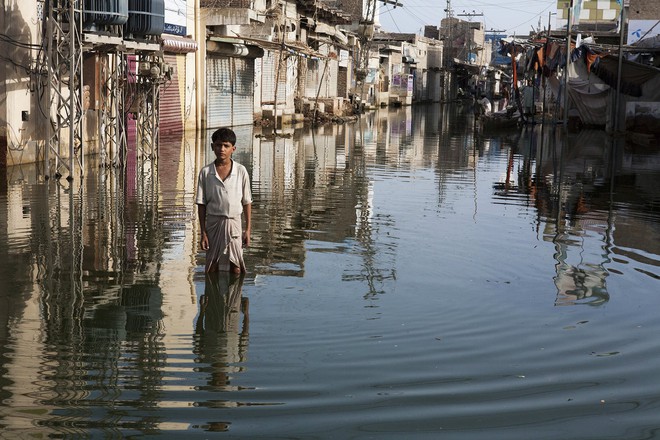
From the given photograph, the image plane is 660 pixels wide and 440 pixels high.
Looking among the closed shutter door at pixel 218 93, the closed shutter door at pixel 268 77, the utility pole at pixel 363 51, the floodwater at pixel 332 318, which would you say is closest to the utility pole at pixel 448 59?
the utility pole at pixel 363 51

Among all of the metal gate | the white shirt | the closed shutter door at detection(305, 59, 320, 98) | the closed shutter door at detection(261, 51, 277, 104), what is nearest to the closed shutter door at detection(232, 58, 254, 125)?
the metal gate

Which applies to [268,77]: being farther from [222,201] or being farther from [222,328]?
[222,328]

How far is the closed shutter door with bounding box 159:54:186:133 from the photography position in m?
29.4

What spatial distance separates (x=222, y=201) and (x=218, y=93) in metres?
27.7

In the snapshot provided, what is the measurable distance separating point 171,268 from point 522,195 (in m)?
9.22

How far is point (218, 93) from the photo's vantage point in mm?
35688

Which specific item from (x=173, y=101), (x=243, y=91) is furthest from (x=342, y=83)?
(x=173, y=101)

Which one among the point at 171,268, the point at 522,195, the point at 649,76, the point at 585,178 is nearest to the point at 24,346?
the point at 171,268

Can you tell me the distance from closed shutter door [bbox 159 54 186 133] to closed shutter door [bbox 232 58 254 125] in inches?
247

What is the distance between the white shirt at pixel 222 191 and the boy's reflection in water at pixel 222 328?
65 centimetres

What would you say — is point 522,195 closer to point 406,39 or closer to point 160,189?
point 160,189

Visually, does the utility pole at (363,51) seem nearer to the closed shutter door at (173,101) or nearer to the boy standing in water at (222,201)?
the closed shutter door at (173,101)

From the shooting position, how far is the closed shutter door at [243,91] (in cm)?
3788

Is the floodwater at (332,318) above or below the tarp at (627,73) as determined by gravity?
below
